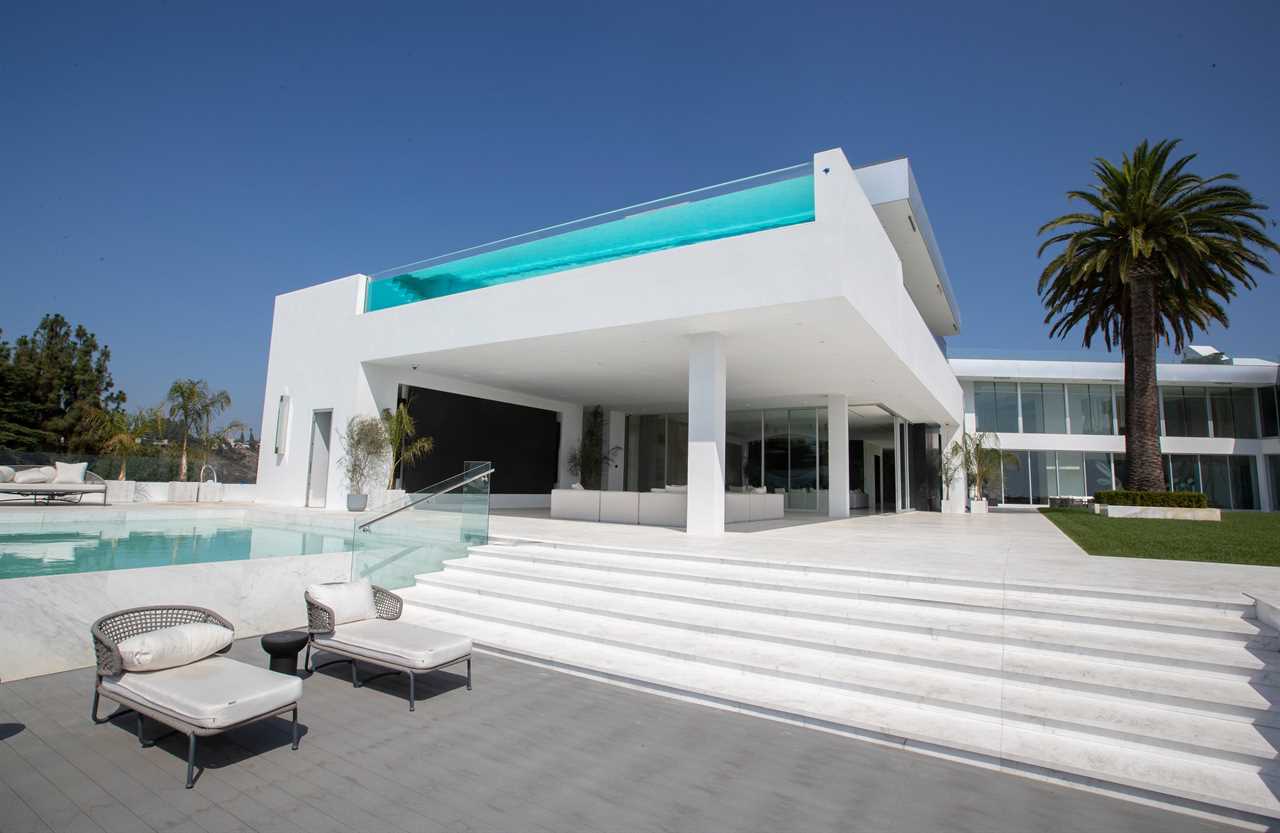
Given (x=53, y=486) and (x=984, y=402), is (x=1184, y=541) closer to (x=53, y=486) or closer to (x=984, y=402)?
(x=984, y=402)

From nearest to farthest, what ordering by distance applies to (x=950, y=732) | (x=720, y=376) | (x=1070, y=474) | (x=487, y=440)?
(x=950, y=732) < (x=720, y=376) < (x=487, y=440) < (x=1070, y=474)

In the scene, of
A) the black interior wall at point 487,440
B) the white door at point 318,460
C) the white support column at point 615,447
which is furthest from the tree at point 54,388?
the white support column at point 615,447

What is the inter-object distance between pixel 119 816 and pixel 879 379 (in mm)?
14480

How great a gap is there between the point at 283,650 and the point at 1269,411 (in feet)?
122

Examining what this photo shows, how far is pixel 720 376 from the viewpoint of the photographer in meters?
10.6

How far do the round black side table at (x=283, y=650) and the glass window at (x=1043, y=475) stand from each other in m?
30.4

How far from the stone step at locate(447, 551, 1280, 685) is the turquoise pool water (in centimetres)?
295

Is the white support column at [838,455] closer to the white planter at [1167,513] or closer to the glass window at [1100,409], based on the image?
the white planter at [1167,513]

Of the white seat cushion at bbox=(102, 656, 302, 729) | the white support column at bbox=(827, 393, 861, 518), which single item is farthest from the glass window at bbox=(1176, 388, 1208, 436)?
the white seat cushion at bbox=(102, 656, 302, 729)

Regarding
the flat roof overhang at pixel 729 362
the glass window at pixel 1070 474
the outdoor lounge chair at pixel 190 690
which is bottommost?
the outdoor lounge chair at pixel 190 690

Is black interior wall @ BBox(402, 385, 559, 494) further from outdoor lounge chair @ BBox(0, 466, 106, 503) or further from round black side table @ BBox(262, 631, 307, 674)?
round black side table @ BBox(262, 631, 307, 674)

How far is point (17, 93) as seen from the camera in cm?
1364

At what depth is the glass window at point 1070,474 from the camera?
2684cm

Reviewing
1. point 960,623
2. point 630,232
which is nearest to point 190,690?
point 960,623
